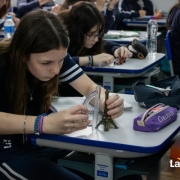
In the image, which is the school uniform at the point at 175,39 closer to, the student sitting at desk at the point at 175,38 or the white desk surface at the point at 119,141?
the student sitting at desk at the point at 175,38

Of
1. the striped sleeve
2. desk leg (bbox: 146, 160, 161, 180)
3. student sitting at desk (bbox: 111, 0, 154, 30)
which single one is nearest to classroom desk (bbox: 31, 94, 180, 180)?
desk leg (bbox: 146, 160, 161, 180)

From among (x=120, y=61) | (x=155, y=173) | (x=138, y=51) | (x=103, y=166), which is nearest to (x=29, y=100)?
(x=103, y=166)

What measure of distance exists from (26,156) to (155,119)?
503 mm

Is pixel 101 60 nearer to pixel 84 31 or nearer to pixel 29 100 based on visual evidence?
pixel 84 31

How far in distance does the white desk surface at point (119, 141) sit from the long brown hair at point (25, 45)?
22 cm

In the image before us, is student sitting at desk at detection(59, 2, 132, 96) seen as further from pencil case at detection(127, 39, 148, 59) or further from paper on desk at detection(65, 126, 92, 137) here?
paper on desk at detection(65, 126, 92, 137)

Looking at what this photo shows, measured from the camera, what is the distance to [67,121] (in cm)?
137

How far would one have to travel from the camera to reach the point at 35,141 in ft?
4.76

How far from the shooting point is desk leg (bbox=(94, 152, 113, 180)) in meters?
1.38

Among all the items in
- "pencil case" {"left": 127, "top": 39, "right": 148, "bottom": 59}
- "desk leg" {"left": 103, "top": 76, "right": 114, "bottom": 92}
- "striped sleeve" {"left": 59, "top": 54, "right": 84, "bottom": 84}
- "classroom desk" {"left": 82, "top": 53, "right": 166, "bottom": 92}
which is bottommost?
"desk leg" {"left": 103, "top": 76, "right": 114, "bottom": 92}

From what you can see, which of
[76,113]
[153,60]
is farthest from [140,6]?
[76,113]

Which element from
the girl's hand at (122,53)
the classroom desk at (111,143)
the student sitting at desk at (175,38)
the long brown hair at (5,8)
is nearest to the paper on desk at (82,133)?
the classroom desk at (111,143)

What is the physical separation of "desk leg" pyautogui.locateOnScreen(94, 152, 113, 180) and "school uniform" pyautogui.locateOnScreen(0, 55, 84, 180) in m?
0.11

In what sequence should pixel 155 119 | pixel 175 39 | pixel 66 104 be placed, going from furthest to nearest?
pixel 175 39
pixel 66 104
pixel 155 119
